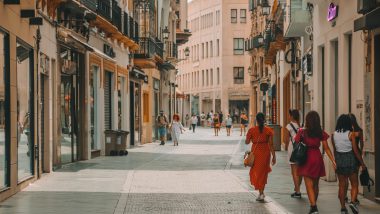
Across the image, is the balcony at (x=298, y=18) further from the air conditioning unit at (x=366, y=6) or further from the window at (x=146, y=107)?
the window at (x=146, y=107)

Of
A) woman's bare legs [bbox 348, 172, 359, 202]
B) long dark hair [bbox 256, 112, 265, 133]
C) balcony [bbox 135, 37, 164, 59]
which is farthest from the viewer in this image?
balcony [bbox 135, 37, 164, 59]

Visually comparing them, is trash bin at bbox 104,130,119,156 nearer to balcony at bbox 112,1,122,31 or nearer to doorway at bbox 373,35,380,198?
balcony at bbox 112,1,122,31

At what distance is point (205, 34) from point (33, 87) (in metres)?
95.4

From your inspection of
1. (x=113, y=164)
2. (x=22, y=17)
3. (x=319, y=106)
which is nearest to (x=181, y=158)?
(x=113, y=164)

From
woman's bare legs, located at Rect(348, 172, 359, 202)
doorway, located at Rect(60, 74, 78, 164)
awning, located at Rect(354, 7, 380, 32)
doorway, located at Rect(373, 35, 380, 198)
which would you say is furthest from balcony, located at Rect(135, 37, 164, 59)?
woman's bare legs, located at Rect(348, 172, 359, 202)

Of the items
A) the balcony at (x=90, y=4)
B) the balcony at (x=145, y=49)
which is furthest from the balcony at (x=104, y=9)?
the balcony at (x=145, y=49)

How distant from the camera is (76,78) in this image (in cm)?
2806

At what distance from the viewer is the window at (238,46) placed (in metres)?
107

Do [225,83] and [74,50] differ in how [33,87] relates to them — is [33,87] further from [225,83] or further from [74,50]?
[225,83]

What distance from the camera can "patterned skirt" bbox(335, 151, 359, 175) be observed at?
14.2 m

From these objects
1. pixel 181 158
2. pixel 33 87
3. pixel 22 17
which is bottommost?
pixel 181 158

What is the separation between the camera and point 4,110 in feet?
53.3

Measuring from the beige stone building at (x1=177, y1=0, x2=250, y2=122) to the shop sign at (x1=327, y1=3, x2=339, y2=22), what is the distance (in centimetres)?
8330

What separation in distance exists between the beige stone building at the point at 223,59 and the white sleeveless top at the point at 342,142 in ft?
293
